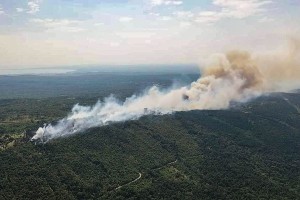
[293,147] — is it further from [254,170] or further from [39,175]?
[39,175]

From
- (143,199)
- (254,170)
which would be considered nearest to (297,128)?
(254,170)

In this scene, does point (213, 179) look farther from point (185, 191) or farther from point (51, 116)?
point (51, 116)

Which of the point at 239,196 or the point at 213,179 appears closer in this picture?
the point at 239,196

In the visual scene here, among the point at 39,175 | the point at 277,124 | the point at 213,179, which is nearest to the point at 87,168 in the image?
the point at 39,175

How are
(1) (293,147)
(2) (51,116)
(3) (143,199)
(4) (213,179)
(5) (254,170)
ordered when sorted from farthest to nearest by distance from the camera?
(2) (51,116) → (1) (293,147) → (5) (254,170) → (4) (213,179) → (3) (143,199)

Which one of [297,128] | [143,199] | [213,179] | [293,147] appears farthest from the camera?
[297,128]

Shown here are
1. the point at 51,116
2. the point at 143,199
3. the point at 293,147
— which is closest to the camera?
the point at 143,199

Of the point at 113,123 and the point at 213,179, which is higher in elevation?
the point at 113,123

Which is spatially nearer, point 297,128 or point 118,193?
point 118,193

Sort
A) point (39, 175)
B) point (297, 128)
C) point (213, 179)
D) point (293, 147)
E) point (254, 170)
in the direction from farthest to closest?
point (297, 128) < point (293, 147) < point (254, 170) < point (213, 179) < point (39, 175)
